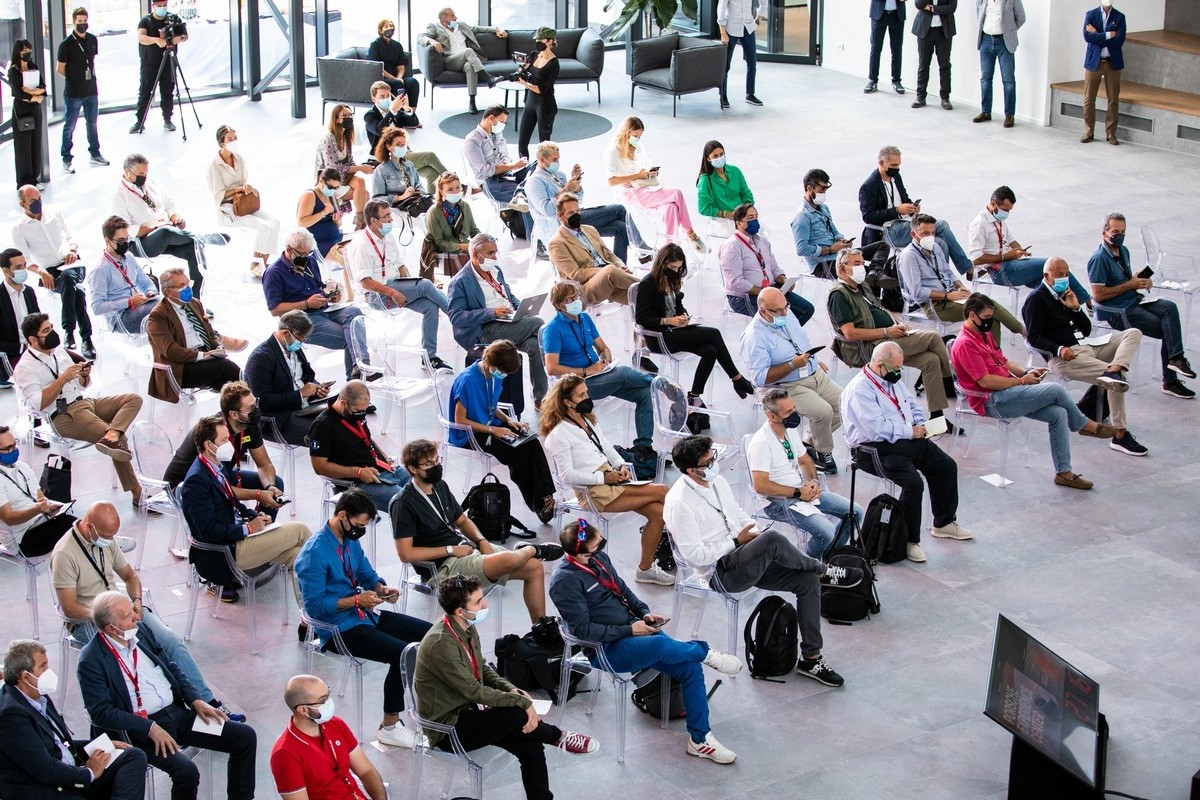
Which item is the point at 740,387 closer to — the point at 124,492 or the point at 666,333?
the point at 666,333

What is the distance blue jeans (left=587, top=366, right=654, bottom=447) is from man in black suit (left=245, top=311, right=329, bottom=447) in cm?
180

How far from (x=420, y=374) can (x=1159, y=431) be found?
508 centimetres

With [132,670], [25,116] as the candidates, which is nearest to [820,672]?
[132,670]

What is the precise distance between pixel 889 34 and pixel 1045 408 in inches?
433

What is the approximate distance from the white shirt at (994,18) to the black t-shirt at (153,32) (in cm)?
894

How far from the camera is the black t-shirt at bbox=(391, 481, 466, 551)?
7777 mm

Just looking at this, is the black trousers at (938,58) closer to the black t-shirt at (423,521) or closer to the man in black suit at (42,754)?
the black t-shirt at (423,521)

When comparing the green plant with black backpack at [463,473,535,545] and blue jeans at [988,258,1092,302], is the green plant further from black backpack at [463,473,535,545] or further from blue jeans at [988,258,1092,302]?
black backpack at [463,473,535,545]

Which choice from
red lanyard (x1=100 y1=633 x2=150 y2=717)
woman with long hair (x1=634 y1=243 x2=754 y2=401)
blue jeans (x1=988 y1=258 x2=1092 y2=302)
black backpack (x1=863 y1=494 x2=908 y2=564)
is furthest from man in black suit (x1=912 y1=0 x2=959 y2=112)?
red lanyard (x1=100 y1=633 x2=150 y2=717)

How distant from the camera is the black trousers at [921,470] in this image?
8945mm

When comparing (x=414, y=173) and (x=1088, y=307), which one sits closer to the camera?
(x=1088, y=307)

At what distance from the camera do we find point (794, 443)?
8617mm

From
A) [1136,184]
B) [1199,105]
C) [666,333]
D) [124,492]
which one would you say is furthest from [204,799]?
[1199,105]

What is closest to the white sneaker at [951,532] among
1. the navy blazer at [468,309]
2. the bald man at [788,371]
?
the bald man at [788,371]
